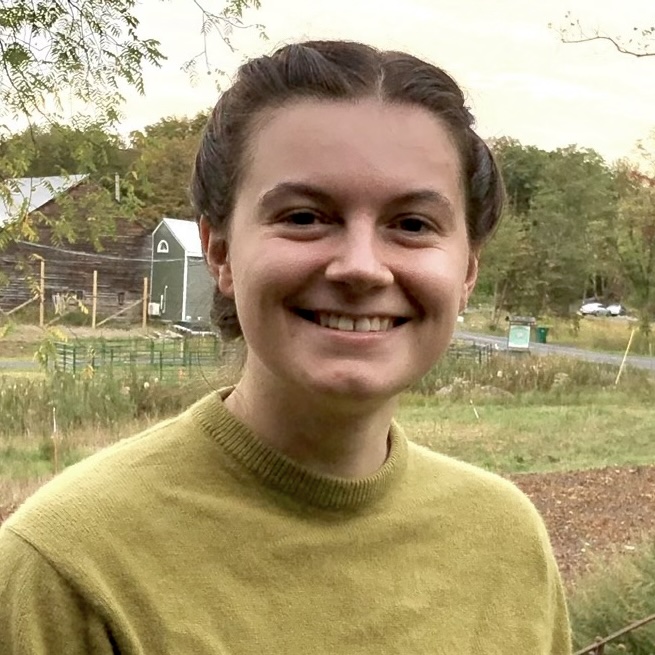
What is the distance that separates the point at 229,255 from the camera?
953 mm

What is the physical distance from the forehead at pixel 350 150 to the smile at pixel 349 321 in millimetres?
106

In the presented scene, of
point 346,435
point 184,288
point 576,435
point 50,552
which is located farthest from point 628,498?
point 50,552

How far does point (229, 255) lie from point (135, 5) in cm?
→ 158

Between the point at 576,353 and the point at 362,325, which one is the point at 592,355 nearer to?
the point at 576,353

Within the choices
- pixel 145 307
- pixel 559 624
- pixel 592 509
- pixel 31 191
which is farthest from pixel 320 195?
pixel 592 509

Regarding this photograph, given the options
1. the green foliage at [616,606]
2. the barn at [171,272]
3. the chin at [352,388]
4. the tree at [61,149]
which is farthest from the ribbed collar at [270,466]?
the green foliage at [616,606]

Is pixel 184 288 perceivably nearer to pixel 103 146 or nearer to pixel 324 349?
pixel 103 146

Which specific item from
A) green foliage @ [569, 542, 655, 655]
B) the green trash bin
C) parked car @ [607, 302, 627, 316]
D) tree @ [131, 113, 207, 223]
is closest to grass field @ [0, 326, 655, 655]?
green foliage @ [569, 542, 655, 655]

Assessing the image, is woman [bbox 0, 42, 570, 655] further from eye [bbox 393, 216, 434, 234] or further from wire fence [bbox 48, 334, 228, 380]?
wire fence [bbox 48, 334, 228, 380]

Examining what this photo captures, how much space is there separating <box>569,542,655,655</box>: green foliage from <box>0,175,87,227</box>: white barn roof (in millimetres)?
1767

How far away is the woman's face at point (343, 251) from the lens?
853 millimetres

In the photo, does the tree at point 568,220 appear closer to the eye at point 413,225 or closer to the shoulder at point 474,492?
the shoulder at point 474,492

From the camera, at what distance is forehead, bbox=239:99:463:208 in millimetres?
864

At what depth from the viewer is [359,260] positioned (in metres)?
0.85
